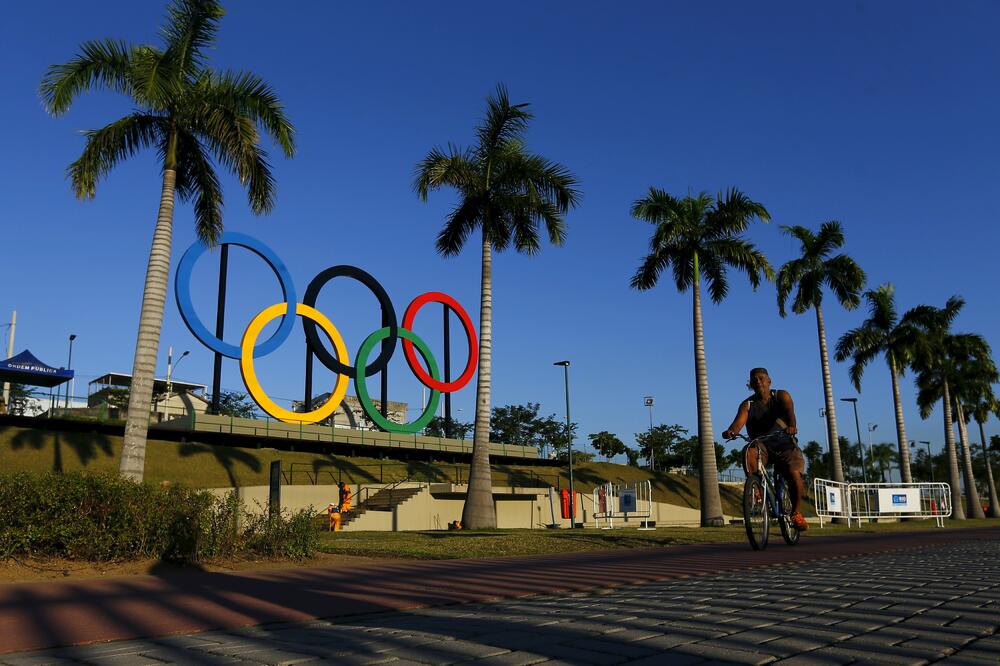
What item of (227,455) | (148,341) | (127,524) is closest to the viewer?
(127,524)

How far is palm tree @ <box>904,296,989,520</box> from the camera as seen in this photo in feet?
150

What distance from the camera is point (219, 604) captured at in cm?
601

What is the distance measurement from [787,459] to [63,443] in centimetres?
3466

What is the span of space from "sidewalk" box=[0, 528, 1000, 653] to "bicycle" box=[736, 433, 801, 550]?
0.32m

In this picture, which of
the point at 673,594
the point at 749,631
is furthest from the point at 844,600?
the point at 749,631

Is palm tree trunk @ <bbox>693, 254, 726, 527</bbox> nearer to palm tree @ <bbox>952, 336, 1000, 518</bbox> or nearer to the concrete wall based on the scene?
the concrete wall

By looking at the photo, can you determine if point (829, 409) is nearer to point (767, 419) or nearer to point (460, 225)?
point (460, 225)

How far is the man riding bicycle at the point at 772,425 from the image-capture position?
9.39 m

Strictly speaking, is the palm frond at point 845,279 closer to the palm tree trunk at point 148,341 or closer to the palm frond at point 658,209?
the palm frond at point 658,209

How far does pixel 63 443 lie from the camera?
3522cm

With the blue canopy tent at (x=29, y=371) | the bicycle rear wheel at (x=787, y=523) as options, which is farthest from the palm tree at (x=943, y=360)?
the blue canopy tent at (x=29, y=371)

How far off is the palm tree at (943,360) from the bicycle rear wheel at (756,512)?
40577 mm

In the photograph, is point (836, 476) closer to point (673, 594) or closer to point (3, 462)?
point (673, 594)

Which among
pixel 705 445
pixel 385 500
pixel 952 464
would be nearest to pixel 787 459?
pixel 705 445
